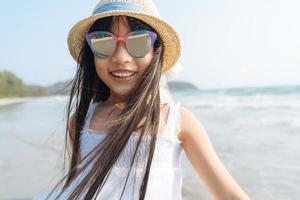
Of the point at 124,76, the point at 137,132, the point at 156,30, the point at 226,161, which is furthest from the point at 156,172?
the point at 226,161

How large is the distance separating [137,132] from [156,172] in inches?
7.4

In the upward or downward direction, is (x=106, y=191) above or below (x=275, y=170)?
above

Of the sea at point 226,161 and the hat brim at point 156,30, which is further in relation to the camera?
the sea at point 226,161

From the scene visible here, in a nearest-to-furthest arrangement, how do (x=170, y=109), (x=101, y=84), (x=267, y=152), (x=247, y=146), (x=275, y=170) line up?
(x=170, y=109)
(x=101, y=84)
(x=275, y=170)
(x=267, y=152)
(x=247, y=146)

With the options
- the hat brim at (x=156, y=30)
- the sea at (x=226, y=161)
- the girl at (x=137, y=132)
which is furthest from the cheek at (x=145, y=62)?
the sea at (x=226, y=161)

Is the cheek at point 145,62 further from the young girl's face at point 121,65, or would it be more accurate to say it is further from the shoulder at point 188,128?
the shoulder at point 188,128

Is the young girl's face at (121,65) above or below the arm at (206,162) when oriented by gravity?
above

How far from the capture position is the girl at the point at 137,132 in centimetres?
194

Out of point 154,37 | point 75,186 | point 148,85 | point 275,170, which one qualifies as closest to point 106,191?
point 75,186

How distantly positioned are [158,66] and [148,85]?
0.12m

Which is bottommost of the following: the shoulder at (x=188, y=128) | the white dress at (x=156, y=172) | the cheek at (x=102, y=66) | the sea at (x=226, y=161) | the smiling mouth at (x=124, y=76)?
the sea at (x=226, y=161)

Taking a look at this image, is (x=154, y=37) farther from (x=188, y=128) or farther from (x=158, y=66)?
(x=188, y=128)

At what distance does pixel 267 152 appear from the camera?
18.9 feet

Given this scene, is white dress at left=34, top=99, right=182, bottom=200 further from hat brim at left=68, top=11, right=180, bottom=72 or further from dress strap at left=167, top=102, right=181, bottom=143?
hat brim at left=68, top=11, right=180, bottom=72
